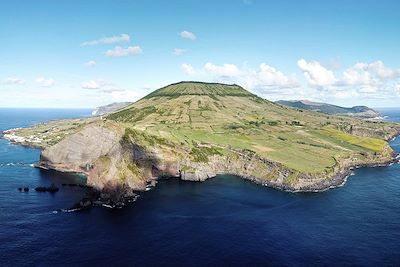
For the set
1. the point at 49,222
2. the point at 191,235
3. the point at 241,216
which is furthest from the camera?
the point at 241,216

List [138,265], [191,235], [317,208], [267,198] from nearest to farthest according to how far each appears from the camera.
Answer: [138,265]
[191,235]
[317,208]
[267,198]

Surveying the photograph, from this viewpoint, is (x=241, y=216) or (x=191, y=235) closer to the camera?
(x=191, y=235)

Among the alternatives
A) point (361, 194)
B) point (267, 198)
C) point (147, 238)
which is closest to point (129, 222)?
point (147, 238)

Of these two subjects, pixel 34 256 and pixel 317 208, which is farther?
pixel 317 208

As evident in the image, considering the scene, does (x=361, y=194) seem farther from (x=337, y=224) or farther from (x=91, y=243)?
(x=91, y=243)

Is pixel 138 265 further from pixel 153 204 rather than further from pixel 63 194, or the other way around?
pixel 63 194

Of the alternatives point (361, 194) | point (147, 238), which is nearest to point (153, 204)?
point (147, 238)
